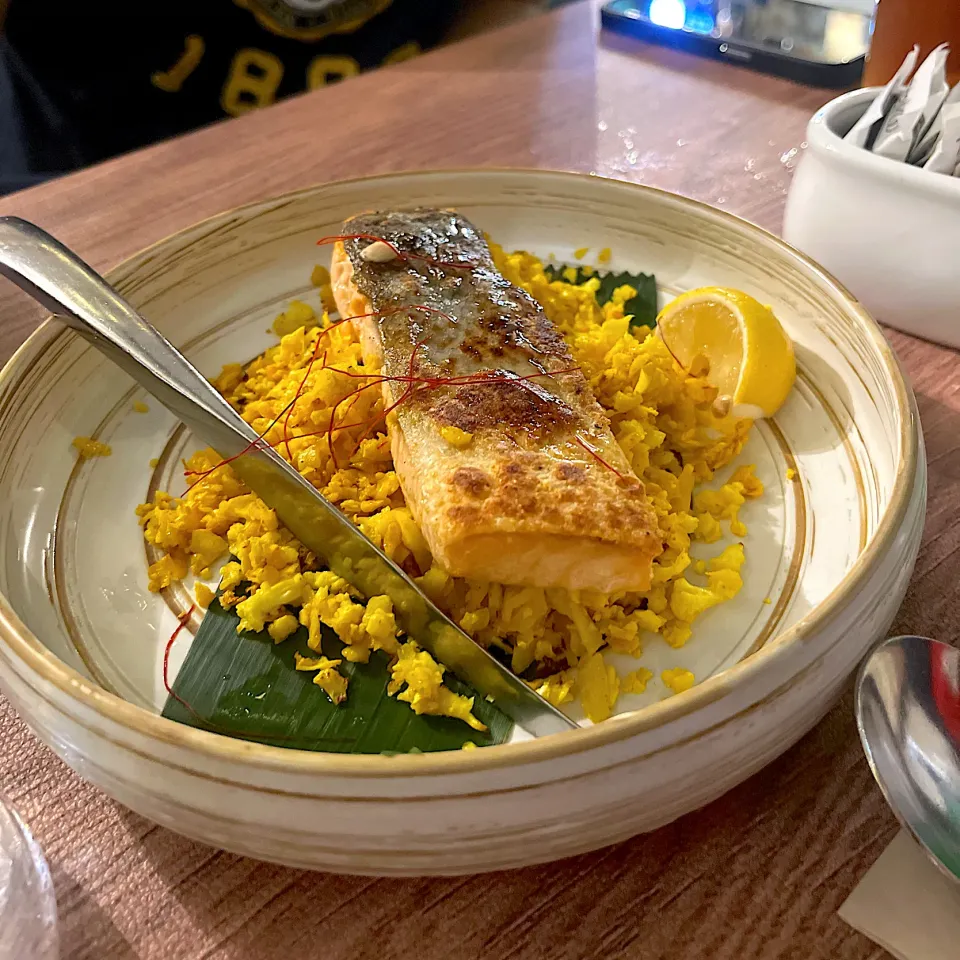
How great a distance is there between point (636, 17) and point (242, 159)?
157cm

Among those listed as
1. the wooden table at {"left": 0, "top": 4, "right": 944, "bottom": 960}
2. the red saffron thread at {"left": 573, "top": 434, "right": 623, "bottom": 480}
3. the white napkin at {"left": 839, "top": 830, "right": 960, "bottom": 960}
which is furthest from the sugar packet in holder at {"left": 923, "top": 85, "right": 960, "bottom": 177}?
the white napkin at {"left": 839, "top": 830, "right": 960, "bottom": 960}

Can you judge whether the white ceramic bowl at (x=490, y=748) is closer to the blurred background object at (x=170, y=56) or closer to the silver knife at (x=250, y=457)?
the silver knife at (x=250, y=457)

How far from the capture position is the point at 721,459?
1409 millimetres

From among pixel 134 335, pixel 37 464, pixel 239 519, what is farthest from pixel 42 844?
pixel 134 335

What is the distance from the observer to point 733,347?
148 cm

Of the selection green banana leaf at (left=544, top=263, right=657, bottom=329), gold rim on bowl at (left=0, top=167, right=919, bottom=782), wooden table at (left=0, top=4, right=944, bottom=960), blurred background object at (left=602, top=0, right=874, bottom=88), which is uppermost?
blurred background object at (left=602, top=0, right=874, bottom=88)

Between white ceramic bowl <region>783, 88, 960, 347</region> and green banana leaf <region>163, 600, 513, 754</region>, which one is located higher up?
white ceramic bowl <region>783, 88, 960, 347</region>

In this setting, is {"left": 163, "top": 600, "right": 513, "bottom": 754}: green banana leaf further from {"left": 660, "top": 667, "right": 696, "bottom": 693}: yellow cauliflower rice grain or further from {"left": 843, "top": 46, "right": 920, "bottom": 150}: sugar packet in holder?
{"left": 843, "top": 46, "right": 920, "bottom": 150}: sugar packet in holder

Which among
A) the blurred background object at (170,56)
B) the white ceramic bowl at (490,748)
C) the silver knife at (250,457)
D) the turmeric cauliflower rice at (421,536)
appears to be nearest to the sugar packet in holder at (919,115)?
the white ceramic bowl at (490,748)

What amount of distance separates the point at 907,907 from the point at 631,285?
122cm

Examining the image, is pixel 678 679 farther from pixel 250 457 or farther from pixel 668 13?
pixel 668 13

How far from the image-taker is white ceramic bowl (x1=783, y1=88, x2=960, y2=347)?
1.54 metres

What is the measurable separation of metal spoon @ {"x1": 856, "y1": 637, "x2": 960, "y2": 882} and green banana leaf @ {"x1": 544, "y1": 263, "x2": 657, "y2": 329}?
2.80ft

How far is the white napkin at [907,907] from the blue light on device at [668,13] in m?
2.87
